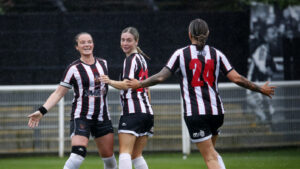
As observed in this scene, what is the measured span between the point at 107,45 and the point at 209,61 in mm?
5694

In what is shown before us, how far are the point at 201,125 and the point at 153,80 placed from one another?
666 mm

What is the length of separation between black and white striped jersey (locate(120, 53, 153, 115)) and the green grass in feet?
9.91

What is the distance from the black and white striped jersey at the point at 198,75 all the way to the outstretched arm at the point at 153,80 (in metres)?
0.06

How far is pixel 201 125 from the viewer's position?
576 centimetres

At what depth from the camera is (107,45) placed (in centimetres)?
1126

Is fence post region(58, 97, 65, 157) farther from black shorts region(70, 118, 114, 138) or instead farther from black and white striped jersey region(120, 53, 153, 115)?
black and white striped jersey region(120, 53, 153, 115)

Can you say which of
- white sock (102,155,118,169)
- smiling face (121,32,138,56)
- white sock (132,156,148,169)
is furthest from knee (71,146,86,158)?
smiling face (121,32,138,56)

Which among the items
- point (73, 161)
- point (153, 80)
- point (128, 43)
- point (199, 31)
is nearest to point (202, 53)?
point (199, 31)

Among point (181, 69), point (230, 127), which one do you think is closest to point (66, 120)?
point (230, 127)

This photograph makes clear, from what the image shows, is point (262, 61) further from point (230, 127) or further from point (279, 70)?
point (230, 127)

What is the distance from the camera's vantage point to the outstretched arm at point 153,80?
5812mm

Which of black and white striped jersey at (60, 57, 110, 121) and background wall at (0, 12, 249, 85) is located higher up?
background wall at (0, 12, 249, 85)

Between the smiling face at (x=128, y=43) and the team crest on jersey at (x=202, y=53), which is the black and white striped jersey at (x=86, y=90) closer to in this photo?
the smiling face at (x=128, y=43)

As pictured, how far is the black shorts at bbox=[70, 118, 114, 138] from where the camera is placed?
6.45 metres
